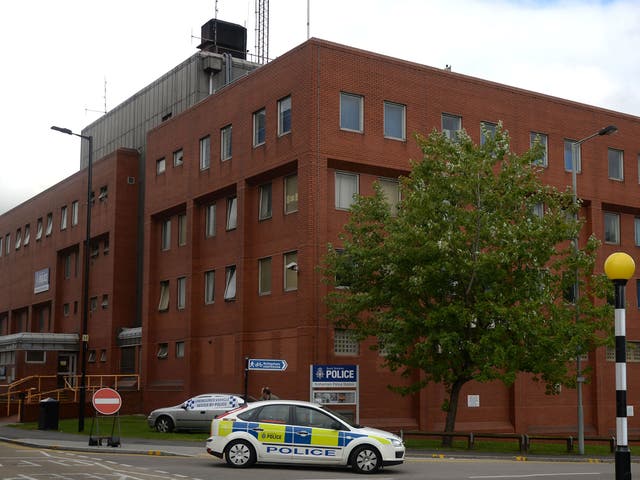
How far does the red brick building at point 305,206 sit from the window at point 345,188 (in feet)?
0.19

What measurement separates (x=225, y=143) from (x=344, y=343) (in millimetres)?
11265

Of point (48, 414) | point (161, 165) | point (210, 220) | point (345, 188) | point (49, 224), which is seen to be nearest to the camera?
point (48, 414)

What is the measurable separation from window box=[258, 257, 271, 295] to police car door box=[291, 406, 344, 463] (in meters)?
17.1

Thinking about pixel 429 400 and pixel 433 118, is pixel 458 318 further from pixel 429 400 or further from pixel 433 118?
pixel 433 118

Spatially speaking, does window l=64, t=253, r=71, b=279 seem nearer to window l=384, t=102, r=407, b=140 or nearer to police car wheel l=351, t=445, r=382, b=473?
window l=384, t=102, r=407, b=140

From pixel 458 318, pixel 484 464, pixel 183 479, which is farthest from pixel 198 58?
pixel 183 479

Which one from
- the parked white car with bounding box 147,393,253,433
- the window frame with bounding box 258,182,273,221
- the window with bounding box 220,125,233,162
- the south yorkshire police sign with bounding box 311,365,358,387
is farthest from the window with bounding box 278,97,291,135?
the parked white car with bounding box 147,393,253,433

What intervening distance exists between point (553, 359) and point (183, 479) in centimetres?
1514

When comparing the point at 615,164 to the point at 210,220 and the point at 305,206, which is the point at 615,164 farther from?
the point at 210,220

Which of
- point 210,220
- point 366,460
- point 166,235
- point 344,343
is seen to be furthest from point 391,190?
point 366,460

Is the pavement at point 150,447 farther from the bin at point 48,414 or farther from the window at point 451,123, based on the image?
the window at point 451,123

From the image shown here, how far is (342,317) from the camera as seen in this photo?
109 ft

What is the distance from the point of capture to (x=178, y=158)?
146 feet

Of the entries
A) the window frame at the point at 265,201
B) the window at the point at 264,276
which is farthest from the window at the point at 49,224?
the window at the point at 264,276
